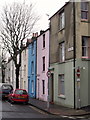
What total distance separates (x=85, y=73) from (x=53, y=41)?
22.7 feet

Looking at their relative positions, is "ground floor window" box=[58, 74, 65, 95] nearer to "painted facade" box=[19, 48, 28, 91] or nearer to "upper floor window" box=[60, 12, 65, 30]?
"upper floor window" box=[60, 12, 65, 30]

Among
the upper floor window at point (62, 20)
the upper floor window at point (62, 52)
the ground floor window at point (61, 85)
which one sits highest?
the upper floor window at point (62, 20)

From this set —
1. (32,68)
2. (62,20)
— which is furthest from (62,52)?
(32,68)

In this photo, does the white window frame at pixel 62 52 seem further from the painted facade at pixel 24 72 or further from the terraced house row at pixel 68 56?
the painted facade at pixel 24 72

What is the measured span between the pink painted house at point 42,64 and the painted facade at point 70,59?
2999 millimetres

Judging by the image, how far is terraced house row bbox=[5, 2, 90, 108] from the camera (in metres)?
19.5

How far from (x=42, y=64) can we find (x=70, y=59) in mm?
9358

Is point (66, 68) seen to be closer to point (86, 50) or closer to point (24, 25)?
point (86, 50)

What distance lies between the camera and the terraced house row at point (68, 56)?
19.5 metres

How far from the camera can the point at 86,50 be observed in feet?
66.7

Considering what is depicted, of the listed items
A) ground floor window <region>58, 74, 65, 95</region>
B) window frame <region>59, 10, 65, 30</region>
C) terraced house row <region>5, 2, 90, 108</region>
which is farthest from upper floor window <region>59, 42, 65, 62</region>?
window frame <region>59, 10, 65, 30</region>

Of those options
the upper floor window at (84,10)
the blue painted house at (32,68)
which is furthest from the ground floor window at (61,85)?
the blue painted house at (32,68)

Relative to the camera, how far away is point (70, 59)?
20.5 m

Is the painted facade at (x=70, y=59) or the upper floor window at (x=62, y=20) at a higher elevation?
the upper floor window at (x=62, y=20)
